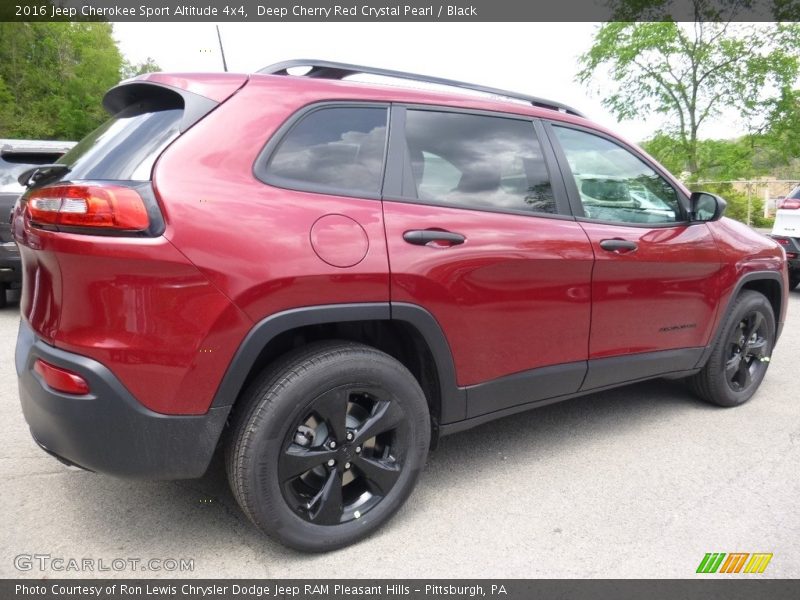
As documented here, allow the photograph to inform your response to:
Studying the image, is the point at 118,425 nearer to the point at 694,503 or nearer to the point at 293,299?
the point at 293,299

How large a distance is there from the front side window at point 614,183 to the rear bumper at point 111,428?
210 cm

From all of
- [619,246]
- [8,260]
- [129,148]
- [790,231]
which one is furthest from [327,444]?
[790,231]

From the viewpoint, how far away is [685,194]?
3.60 meters

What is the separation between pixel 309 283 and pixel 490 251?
842 millimetres

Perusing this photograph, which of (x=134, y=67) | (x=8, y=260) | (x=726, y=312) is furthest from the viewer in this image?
Answer: (x=134, y=67)

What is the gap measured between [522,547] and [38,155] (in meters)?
5.13

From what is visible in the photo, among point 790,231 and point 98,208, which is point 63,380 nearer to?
point 98,208

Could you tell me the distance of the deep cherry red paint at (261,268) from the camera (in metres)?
1.92

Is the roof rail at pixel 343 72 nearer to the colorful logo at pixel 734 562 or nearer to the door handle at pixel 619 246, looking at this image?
the door handle at pixel 619 246

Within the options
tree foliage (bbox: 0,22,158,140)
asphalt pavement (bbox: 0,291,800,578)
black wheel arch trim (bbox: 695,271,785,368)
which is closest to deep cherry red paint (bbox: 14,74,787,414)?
asphalt pavement (bbox: 0,291,800,578)

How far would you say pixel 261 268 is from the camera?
6.63 ft

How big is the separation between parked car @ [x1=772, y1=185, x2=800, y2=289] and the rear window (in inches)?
332

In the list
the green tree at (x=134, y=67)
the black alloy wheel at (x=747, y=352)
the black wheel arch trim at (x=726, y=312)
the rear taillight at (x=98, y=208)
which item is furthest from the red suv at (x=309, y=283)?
the green tree at (x=134, y=67)

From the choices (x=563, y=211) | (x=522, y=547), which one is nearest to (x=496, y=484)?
(x=522, y=547)
